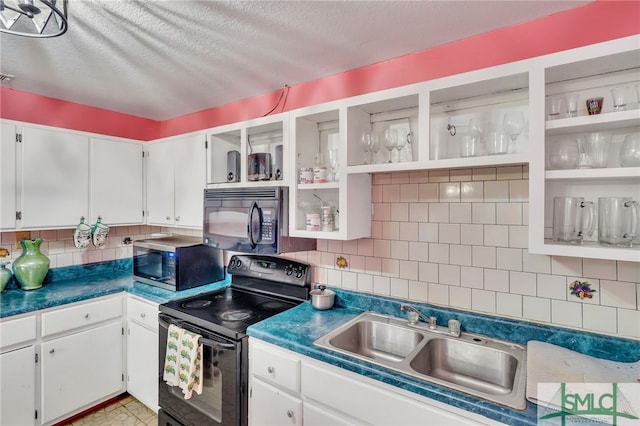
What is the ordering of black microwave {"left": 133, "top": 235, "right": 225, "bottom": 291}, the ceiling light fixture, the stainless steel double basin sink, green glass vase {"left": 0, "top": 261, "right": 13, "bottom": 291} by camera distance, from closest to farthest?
1. the ceiling light fixture
2. the stainless steel double basin sink
3. green glass vase {"left": 0, "top": 261, "right": 13, "bottom": 291}
4. black microwave {"left": 133, "top": 235, "right": 225, "bottom": 291}

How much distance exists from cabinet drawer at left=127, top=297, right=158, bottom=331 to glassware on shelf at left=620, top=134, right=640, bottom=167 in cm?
264

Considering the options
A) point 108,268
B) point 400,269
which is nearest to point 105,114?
point 108,268

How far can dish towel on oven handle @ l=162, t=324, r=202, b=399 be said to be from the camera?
1.75 m

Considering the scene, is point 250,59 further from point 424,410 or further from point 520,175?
point 424,410

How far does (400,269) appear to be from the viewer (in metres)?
1.80

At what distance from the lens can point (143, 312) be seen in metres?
2.29

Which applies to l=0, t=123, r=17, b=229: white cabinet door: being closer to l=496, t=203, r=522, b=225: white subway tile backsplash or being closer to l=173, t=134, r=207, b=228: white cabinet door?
l=173, t=134, r=207, b=228: white cabinet door

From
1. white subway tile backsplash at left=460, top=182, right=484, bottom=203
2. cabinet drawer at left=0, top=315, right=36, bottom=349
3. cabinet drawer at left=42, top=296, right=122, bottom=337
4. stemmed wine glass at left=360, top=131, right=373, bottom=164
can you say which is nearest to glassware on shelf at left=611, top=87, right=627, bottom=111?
white subway tile backsplash at left=460, top=182, right=484, bottom=203

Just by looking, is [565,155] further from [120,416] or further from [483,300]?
[120,416]

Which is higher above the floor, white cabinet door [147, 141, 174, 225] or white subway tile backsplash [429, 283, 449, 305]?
white cabinet door [147, 141, 174, 225]

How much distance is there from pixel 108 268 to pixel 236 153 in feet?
5.57

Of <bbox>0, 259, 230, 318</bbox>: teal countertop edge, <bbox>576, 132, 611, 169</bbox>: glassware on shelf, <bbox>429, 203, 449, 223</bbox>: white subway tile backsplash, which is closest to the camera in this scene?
<bbox>576, 132, 611, 169</bbox>: glassware on shelf

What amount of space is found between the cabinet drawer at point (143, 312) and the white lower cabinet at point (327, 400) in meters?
0.99

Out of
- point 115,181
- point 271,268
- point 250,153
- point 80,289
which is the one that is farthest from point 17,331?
point 250,153
